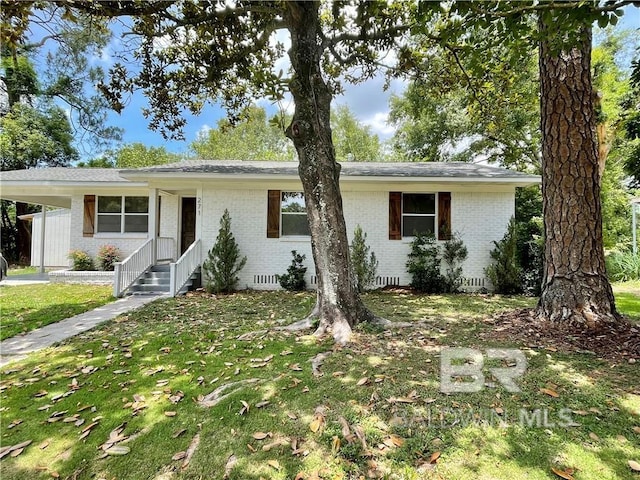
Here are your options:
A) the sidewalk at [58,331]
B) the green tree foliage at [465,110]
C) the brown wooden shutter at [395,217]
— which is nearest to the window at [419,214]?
the brown wooden shutter at [395,217]

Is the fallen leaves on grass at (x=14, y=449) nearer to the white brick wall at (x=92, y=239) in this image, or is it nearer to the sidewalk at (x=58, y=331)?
the sidewalk at (x=58, y=331)

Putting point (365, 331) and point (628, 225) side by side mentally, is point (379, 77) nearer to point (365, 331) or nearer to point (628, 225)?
point (365, 331)

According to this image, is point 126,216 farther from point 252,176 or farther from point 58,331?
point 58,331

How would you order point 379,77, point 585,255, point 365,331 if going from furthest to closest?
point 379,77, point 365,331, point 585,255

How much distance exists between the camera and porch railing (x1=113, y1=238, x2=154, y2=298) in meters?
8.50

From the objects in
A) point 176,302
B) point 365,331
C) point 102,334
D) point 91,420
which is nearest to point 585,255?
point 365,331

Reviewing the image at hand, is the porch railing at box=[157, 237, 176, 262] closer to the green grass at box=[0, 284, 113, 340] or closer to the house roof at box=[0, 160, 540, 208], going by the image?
the green grass at box=[0, 284, 113, 340]

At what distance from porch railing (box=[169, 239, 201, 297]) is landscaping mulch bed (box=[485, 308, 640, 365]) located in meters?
7.37

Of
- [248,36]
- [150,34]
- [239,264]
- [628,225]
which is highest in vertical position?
[248,36]

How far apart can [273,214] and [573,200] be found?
732 centimetres

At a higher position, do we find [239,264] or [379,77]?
[379,77]

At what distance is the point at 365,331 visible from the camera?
511 cm

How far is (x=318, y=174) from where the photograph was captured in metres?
5.37

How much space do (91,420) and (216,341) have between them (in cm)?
A: 209
